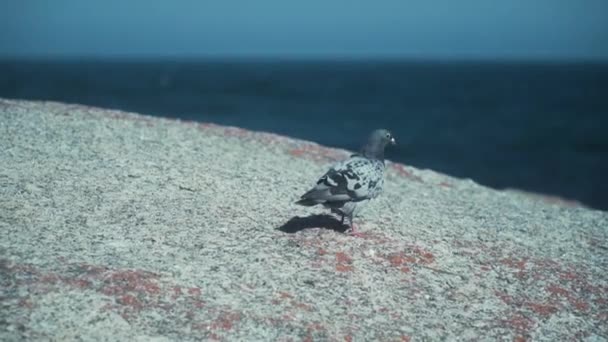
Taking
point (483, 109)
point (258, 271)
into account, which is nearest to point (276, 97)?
point (483, 109)

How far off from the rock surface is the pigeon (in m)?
0.53

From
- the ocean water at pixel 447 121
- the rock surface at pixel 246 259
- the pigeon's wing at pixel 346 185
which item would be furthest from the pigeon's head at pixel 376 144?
the ocean water at pixel 447 121

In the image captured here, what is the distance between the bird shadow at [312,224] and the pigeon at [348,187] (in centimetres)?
20

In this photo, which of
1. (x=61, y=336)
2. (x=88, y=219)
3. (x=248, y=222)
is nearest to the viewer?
(x=61, y=336)

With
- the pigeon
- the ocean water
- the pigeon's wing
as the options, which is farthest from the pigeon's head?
the ocean water

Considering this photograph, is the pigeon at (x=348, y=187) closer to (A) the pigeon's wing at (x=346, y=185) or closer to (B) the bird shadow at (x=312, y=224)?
(A) the pigeon's wing at (x=346, y=185)

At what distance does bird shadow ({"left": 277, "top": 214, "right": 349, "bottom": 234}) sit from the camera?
8.45 meters

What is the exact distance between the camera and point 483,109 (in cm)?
7206

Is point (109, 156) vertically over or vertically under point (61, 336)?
over

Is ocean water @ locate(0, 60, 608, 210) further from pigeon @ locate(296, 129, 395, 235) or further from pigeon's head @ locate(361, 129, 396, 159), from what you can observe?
pigeon @ locate(296, 129, 395, 235)

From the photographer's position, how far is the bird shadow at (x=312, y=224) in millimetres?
8447

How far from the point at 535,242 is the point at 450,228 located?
1436mm

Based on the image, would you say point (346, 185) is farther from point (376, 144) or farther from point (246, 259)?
point (246, 259)

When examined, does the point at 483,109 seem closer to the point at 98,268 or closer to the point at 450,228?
the point at 450,228
